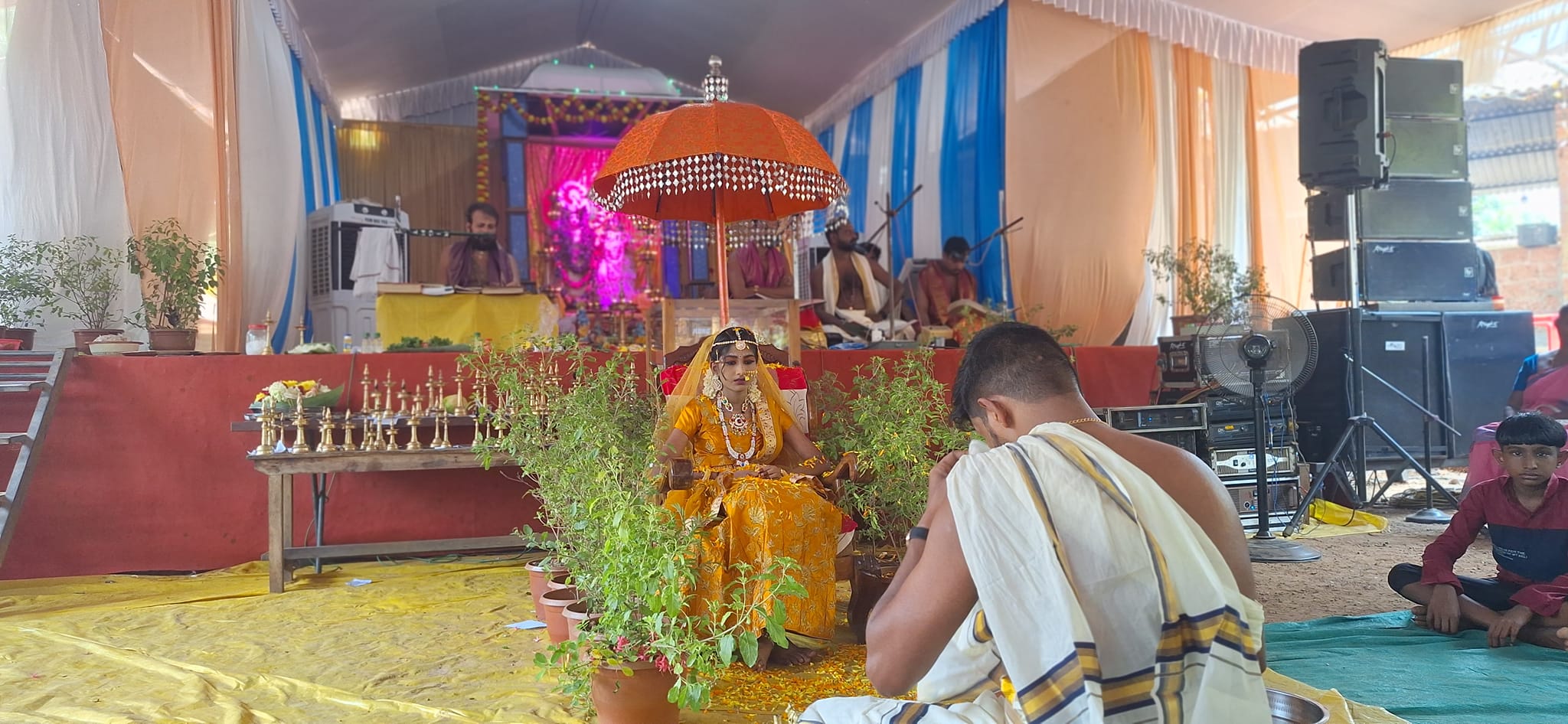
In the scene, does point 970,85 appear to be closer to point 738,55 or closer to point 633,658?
point 738,55

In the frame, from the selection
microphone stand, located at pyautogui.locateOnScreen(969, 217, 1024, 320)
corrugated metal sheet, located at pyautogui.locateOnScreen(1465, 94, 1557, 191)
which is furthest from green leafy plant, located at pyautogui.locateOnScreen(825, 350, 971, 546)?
corrugated metal sheet, located at pyautogui.locateOnScreen(1465, 94, 1557, 191)

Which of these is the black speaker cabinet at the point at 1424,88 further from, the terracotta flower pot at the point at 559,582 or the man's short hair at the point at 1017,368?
the man's short hair at the point at 1017,368

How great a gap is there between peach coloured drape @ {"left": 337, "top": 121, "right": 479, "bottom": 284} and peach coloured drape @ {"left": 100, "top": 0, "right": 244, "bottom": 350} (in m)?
6.21

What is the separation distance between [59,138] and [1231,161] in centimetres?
981

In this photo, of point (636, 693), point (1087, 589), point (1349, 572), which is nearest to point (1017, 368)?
point (1087, 589)

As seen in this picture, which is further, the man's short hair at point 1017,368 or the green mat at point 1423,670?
the green mat at point 1423,670

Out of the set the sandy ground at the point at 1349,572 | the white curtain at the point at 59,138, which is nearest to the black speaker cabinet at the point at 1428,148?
the sandy ground at the point at 1349,572

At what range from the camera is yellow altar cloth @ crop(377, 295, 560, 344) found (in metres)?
6.65

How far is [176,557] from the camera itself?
16.3 feet

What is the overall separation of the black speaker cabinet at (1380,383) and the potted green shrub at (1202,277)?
1209 mm

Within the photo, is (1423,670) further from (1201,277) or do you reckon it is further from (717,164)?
(1201,277)

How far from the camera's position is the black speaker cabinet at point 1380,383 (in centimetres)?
641

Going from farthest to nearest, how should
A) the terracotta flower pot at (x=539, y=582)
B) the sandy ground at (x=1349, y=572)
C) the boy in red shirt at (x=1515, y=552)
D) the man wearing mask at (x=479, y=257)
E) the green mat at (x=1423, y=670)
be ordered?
the man wearing mask at (x=479, y=257), the sandy ground at (x=1349, y=572), the terracotta flower pot at (x=539, y=582), the boy in red shirt at (x=1515, y=552), the green mat at (x=1423, y=670)

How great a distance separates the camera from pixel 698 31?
38.5 ft
